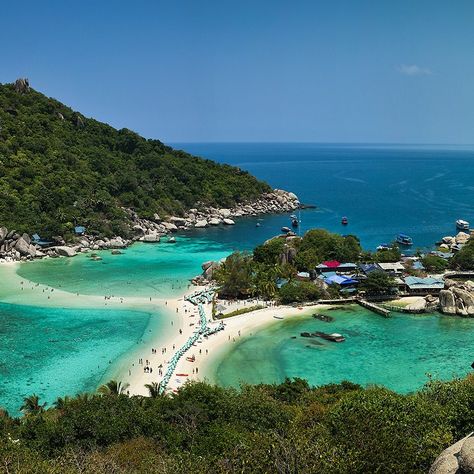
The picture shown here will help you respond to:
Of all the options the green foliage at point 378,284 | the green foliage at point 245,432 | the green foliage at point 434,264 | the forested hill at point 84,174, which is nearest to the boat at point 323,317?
the green foliage at point 378,284

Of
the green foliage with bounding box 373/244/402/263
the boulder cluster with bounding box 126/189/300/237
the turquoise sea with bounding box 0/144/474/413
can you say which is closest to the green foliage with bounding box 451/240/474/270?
the green foliage with bounding box 373/244/402/263

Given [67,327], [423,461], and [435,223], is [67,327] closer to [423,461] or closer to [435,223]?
[423,461]

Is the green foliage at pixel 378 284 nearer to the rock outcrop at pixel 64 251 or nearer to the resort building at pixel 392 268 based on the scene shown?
the resort building at pixel 392 268

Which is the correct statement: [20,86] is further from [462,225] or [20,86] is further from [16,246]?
[462,225]

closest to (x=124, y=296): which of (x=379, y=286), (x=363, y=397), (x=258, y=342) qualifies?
(x=258, y=342)

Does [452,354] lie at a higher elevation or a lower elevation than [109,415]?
lower

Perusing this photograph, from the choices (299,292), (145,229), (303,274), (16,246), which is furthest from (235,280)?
(145,229)
